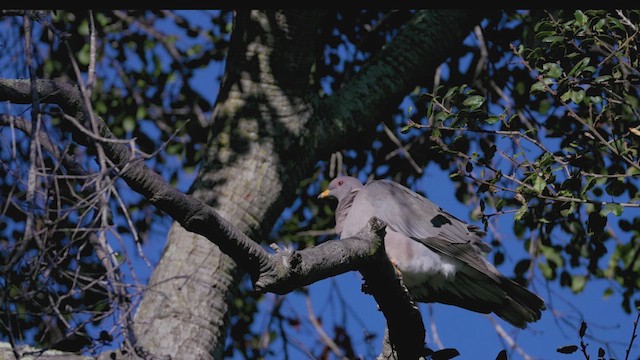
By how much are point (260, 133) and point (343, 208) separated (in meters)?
0.58

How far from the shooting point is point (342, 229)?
432 cm

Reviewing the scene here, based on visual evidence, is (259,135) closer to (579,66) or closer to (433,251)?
(433,251)

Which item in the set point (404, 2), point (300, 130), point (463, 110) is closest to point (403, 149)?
point (300, 130)

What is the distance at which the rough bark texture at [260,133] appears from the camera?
4070mm

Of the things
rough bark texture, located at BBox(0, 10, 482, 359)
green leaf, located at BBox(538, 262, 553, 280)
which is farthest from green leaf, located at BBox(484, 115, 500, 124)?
green leaf, located at BBox(538, 262, 553, 280)

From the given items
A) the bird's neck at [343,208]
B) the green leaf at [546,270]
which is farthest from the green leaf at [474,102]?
the green leaf at [546,270]

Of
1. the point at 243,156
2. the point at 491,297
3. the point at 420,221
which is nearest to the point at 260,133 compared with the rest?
the point at 243,156

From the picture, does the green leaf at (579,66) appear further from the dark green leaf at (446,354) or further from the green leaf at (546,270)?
the green leaf at (546,270)

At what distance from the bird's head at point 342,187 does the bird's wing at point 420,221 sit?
14.2 inches

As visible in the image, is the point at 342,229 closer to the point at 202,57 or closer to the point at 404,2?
the point at 202,57

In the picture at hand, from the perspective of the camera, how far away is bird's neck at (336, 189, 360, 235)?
4.43 m

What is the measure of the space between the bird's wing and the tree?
0.33 meters

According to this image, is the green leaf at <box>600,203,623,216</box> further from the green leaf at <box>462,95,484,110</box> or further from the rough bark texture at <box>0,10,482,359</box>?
the rough bark texture at <box>0,10,482,359</box>

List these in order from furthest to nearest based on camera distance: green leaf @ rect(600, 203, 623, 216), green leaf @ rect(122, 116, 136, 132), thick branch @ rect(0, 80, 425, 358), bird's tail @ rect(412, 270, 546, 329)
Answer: green leaf @ rect(122, 116, 136, 132) → bird's tail @ rect(412, 270, 546, 329) → green leaf @ rect(600, 203, 623, 216) → thick branch @ rect(0, 80, 425, 358)
